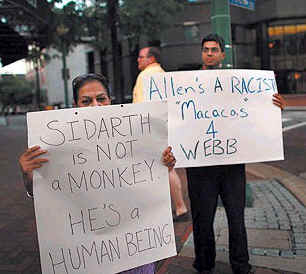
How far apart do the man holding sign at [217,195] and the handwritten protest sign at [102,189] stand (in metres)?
0.82

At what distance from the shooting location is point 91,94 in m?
2.11

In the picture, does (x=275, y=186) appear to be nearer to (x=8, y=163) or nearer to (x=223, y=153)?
(x=223, y=153)

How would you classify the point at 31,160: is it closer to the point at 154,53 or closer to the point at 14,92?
the point at 154,53

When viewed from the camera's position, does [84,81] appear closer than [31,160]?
No

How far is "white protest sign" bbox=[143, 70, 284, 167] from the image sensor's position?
2.92m

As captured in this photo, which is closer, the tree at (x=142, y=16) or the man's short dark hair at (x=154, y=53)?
the man's short dark hair at (x=154, y=53)

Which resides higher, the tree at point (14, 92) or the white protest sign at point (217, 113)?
the tree at point (14, 92)

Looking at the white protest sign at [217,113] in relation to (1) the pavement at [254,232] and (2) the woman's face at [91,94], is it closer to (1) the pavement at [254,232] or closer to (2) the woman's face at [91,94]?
(2) the woman's face at [91,94]

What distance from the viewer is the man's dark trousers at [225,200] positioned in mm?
2896

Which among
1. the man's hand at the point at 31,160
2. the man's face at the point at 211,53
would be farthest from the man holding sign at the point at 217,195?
the man's hand at the point at 31,160

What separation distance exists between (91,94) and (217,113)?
1.16 metres

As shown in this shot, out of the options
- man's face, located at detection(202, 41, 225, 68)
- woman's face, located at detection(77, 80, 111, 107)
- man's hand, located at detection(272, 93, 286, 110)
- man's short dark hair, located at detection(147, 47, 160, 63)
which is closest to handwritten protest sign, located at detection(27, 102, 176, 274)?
woman's face, located at detection(77, 80, 111, 107)

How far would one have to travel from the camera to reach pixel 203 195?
2.92 meters

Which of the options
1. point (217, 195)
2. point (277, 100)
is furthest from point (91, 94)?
point (277, 100)
